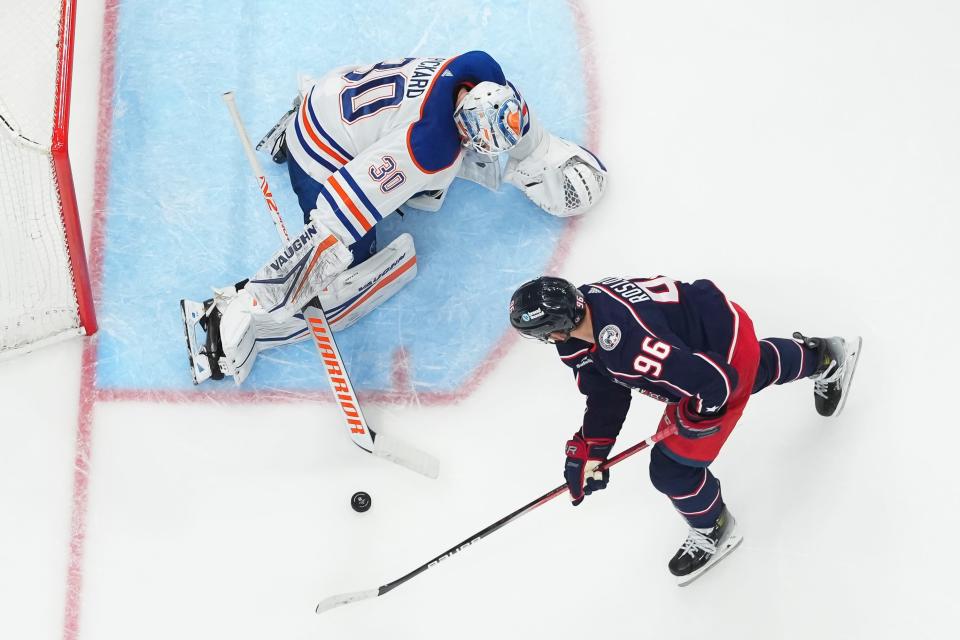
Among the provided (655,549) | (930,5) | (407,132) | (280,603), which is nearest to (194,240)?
(407,132)

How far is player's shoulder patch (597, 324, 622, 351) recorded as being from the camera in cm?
264

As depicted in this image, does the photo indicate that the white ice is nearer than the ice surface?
Yes

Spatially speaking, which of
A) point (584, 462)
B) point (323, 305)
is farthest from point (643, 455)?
point (323, 305)

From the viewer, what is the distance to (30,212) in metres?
3.76

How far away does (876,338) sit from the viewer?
3.50 meters

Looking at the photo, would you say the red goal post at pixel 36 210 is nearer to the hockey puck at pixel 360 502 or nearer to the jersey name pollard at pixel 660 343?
the hockey puck at pixel 360 502

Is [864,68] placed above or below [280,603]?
above

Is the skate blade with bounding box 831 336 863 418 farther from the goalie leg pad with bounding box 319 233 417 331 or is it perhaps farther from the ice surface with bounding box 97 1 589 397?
the goalie leg pad with bounding box 319 233 417 331

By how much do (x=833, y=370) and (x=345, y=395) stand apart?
1765mm

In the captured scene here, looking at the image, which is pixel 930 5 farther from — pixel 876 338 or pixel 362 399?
pixel 362 399

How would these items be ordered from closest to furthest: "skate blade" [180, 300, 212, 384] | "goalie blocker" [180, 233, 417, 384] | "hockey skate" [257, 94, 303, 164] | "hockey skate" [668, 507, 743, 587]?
"hockey skate" [668, 507, 743, 587] → "goalie blocker" [180, 233, 417, 384] → "skate blade" [180, 300, 212, 384] → "hockey skate" [257, 94, 303, 164]

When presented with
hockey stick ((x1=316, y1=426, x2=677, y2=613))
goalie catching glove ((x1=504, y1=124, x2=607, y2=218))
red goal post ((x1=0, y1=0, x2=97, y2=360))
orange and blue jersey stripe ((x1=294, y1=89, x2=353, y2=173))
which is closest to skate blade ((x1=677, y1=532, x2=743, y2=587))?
hockey stick ((x1=316, y1=426, x2=677, y2=613))

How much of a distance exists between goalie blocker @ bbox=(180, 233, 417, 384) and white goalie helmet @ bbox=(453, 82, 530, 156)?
637 mm

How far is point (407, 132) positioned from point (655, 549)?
174cm
